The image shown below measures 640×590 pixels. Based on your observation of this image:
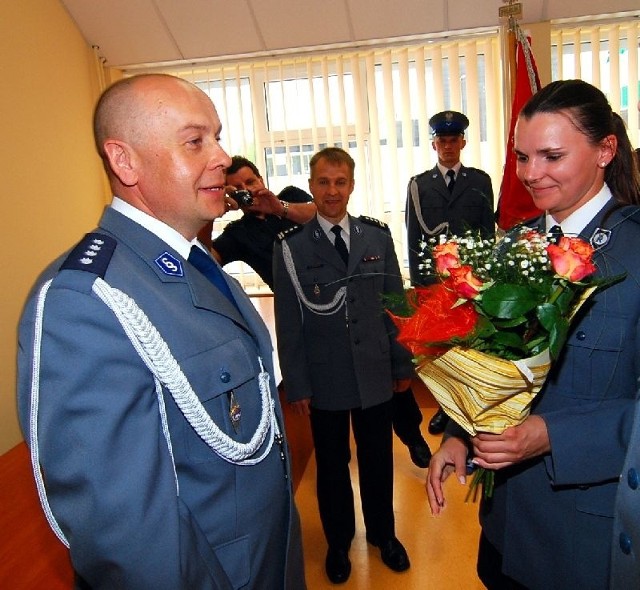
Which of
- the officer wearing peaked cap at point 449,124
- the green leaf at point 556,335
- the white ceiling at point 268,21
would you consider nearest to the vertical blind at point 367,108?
the white ceiling at point 268,21

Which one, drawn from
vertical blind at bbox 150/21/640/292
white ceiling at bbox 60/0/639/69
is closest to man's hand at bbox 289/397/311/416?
vertical blind at bbox 150/21/640/292

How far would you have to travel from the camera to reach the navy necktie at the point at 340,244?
223 centimetres

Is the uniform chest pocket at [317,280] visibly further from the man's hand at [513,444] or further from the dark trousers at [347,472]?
the man's hand at [513,444]

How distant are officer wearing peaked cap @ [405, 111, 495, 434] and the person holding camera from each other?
3.34ft

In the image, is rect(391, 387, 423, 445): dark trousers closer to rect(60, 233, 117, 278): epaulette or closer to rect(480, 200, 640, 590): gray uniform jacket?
rect(480, 200, 640, 590): gray uniform jacket

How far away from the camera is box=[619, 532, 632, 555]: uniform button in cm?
84

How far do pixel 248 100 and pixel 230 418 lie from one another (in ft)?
13.0

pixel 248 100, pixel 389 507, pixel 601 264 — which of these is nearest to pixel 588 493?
pixel 601 264

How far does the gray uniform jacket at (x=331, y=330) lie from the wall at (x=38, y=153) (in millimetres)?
1987

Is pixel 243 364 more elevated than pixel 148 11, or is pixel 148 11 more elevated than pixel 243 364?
pixel 148 11

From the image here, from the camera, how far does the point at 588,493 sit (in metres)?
1.05

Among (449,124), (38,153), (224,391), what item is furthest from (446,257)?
(38,153)

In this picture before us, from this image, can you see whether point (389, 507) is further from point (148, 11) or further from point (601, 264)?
point (148, 11)

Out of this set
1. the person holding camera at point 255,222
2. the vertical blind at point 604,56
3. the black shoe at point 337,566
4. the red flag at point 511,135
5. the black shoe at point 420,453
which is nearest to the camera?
the black shoe at point 337,566
